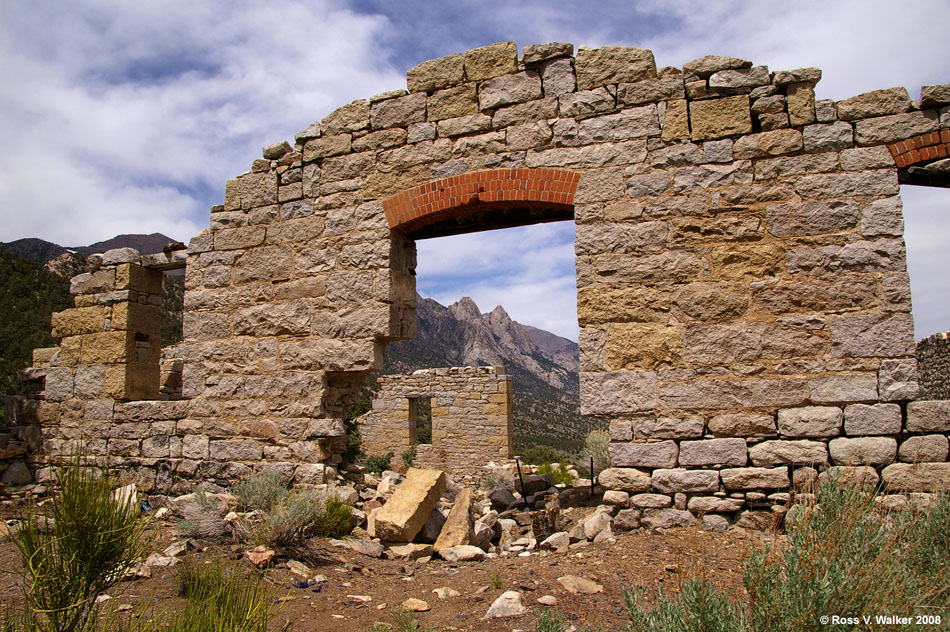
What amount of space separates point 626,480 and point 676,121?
3.20 m

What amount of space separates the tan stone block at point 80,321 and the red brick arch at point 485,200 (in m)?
3.99

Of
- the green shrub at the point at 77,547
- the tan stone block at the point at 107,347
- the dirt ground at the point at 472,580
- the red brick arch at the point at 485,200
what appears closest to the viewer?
the green shrub at the point at 77,547

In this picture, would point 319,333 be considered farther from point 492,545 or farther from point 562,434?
point 562,434

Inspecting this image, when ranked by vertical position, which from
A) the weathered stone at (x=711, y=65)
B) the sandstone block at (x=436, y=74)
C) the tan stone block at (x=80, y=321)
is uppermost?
the sandstone block at (x=436, y=74)

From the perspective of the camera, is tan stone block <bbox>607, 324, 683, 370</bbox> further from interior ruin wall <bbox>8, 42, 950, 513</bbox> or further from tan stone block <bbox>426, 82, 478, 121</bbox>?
tan stone block <bbox>426, 82, 478, 121</bbox>

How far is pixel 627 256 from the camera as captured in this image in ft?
17.3

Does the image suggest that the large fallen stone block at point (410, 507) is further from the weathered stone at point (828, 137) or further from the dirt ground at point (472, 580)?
the weathered stone at point (828, 137)

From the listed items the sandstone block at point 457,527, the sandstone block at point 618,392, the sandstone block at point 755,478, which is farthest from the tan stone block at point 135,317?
the sandstone block at point 755,478

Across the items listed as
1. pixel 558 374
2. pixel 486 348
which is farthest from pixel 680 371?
pixel 558 374

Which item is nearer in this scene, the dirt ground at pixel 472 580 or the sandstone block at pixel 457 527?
the dirt ground at pixel 472 580

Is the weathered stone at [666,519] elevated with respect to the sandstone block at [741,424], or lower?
lower

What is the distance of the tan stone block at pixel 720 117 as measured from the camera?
5.17m

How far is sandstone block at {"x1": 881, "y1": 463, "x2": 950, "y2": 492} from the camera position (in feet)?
14.8

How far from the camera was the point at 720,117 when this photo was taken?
522 centimetres
